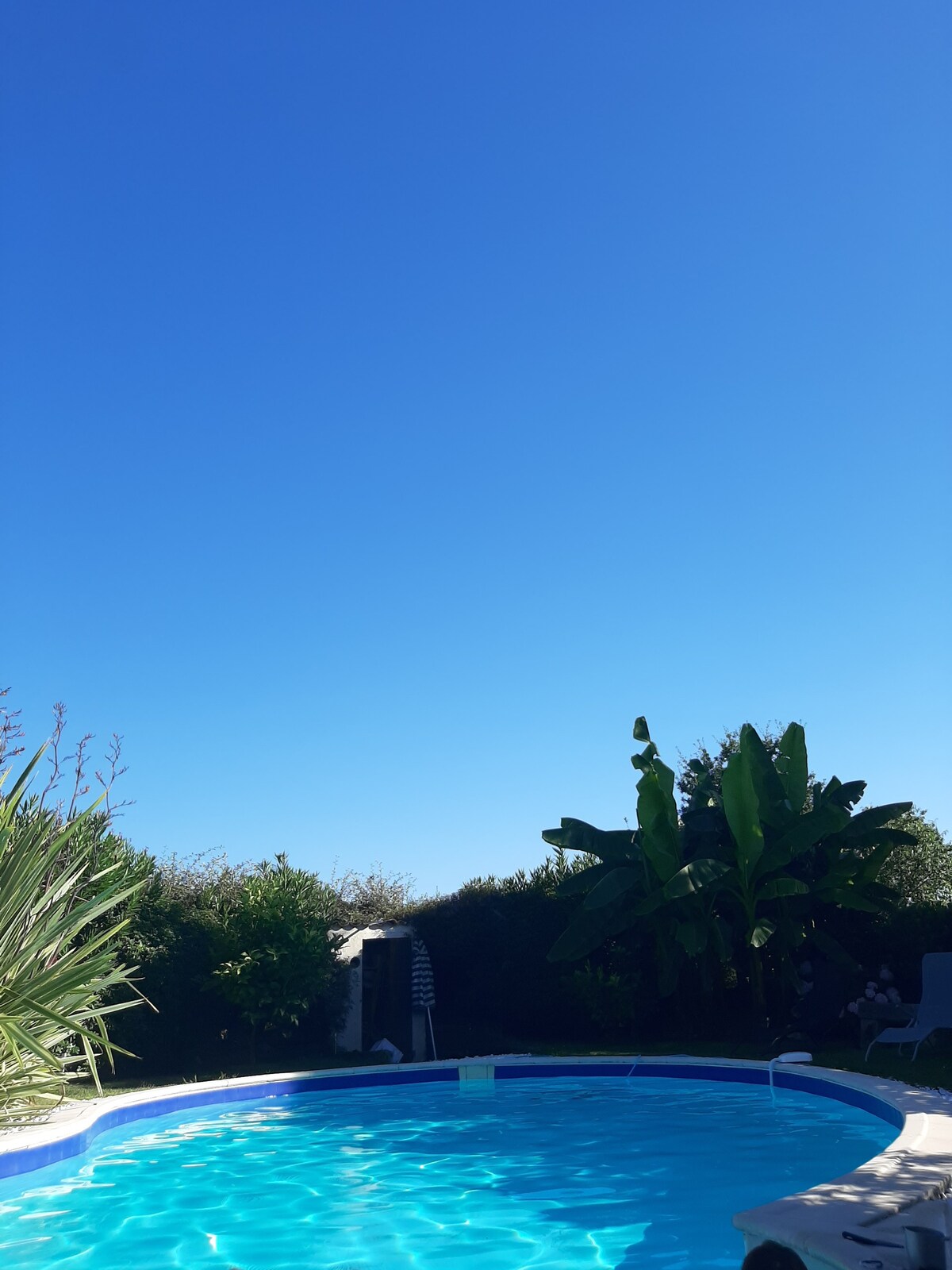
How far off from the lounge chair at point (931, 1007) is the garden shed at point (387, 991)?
627 centimetres

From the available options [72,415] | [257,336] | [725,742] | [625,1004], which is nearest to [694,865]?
[625,1004]

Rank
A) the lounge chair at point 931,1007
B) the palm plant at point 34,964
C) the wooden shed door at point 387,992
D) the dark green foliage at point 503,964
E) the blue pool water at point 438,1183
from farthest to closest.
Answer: the dark green foliage at point 503,964
the wooden shed door at point 387,992
the lounge chair at point 931,1007
the blue pool water at point 438,1183
the palm plant at point 34,964

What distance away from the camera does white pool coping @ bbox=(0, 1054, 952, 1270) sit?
3.92 metres

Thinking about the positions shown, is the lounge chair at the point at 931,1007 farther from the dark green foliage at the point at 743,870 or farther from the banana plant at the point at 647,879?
the banana plant at the point at 647,879

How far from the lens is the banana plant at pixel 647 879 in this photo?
44.8 ft

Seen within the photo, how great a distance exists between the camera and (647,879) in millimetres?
14164

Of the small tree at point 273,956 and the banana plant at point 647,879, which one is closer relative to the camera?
the small tree at point 273,956

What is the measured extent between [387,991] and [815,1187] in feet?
37.9

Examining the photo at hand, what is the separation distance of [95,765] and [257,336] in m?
5.71

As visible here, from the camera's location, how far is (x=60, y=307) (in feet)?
39.1

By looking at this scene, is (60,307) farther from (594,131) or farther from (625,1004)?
(625,1004)

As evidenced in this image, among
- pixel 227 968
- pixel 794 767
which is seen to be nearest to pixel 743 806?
pixel 794 767

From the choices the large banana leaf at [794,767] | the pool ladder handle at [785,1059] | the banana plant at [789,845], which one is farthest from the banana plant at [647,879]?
the pool ladder handle at [785,1059]

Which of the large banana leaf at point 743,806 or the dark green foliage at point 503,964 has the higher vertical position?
the large banana leaf at point 743,806
